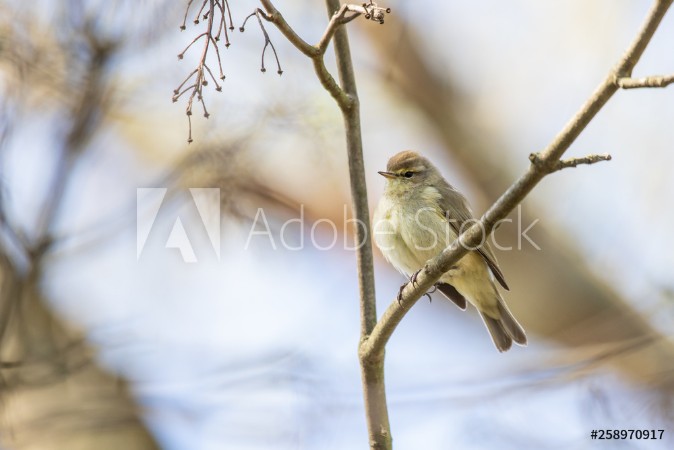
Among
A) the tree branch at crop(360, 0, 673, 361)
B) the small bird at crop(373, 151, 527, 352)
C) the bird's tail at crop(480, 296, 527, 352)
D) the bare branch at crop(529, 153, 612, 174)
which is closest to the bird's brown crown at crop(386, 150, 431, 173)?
the small bird at crop(373, 151, 527, 352)

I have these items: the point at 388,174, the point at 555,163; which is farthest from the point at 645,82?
the point at 388,174

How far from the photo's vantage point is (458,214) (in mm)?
5211

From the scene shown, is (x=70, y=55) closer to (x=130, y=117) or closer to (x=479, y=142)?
(x=130, y=117)

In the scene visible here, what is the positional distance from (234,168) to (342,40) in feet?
4.22

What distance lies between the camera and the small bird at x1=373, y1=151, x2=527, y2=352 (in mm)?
5066

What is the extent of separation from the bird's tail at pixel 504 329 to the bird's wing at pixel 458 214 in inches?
19.0

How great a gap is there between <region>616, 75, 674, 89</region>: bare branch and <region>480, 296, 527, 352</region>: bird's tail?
11.1 ft

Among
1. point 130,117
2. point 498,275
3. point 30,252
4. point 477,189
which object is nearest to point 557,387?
point 498,275

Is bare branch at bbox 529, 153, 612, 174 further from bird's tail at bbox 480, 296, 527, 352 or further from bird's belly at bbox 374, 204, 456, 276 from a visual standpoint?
bird's tail at bbox 480, 296, 527, 352

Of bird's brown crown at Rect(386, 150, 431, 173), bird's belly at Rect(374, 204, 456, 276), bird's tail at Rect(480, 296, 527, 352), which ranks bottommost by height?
bird's tail at Rect(480, 296, 527, 352)

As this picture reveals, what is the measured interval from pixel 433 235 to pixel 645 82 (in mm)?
2915

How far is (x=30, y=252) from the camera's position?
3.12m

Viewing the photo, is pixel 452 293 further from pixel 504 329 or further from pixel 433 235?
pixel 433 235

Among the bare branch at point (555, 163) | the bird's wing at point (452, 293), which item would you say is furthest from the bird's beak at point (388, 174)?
the bare branch at point (555, 163)
